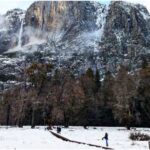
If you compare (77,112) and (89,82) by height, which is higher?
(89,82)

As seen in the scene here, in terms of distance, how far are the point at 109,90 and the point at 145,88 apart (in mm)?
13967

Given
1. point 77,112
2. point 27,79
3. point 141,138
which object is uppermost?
point 27,79

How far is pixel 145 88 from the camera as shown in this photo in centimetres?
9512

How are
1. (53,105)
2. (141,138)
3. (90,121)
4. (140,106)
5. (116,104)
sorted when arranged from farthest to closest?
(90,121) → (140,106) → (53,105) → (116,104) → (141,138)

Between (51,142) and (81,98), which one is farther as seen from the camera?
(81,98)

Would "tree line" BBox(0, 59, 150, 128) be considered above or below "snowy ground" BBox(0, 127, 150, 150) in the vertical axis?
above

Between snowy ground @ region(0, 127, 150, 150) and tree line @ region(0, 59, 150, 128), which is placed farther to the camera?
tree line @ region(0, 59, 150, 128)

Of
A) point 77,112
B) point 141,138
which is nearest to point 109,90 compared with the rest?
point 77,112

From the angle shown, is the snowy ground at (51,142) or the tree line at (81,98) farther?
the tree line at (81,98)

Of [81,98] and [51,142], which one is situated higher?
[81,98]

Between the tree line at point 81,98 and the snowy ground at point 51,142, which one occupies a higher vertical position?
the tree line at point 81,98

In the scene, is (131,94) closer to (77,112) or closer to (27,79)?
(77,112)

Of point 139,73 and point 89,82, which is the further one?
point 89,82

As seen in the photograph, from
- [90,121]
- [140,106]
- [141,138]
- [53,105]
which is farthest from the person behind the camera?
[90,121]
